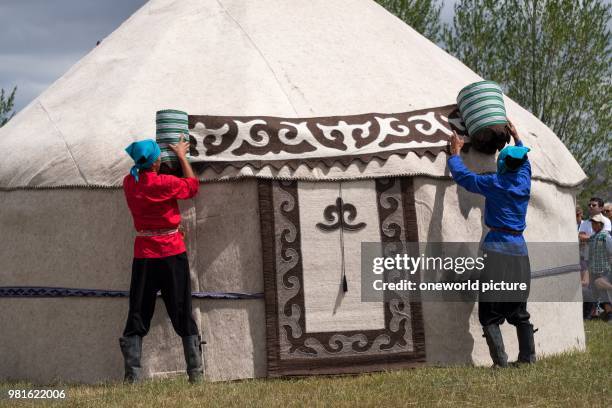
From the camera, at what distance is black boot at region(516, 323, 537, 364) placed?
17.7 ft

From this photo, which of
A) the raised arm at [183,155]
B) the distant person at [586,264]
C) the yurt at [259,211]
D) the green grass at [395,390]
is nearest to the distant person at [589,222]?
the distant person at [586,264]

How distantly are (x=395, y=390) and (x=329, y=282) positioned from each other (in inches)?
38.0

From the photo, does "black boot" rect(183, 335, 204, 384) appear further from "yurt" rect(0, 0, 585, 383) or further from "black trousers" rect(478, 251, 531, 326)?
"black trousers" rect(478, 251, 531, 326)

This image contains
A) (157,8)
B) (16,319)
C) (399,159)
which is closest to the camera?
(399,159)

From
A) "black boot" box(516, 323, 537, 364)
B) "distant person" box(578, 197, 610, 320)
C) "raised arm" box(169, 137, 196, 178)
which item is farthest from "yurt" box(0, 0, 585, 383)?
"distant person" box(578, 197, 610, 320)

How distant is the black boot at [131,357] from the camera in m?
5.21

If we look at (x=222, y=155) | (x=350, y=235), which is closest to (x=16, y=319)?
(x=222, y=155)

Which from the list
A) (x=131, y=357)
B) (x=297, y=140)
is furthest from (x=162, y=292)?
(x=297, y=140)

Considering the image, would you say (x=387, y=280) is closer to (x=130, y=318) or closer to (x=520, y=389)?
(x=520, y=389)

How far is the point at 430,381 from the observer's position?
16.1 feet

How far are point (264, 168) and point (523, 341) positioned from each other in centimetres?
189

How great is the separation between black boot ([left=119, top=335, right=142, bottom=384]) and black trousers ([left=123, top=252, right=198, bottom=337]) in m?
0.04

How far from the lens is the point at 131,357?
5211 millimetres

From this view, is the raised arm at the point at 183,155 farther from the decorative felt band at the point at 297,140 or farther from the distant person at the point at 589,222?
the distant person at the point at 589,222
